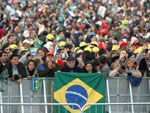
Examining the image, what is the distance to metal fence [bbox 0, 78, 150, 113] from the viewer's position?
14.8m

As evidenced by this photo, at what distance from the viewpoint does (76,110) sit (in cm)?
1397

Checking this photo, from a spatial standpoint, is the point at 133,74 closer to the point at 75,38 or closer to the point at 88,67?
the point at 88,67

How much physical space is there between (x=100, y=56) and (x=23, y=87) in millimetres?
2825

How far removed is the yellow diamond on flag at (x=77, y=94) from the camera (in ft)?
52.1

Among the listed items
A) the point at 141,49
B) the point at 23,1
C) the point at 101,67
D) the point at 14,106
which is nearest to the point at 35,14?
the point at 23,1

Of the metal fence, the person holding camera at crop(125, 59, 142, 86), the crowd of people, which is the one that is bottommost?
the metal fence

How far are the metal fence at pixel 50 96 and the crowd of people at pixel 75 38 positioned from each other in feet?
0.73

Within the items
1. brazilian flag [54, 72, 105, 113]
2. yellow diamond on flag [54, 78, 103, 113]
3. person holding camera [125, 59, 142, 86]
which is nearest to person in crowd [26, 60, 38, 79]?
brazilian flag [54, 72, 105, 113]

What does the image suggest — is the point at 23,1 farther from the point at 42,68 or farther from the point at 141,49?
the point at 42,68

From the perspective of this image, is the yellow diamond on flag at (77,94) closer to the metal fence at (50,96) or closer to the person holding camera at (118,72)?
the metal fence at (50,96)

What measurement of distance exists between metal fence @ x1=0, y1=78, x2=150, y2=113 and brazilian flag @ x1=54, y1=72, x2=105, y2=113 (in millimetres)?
164

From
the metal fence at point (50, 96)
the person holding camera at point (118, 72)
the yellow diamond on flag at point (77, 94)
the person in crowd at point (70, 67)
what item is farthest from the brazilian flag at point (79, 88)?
the person in crowd at point (70, 67)

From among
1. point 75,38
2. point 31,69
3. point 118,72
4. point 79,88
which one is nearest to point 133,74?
point 118,72

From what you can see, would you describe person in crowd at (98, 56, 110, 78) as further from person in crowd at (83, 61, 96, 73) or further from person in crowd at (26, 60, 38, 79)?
person in crowd at (26, 60, 38, 79)
